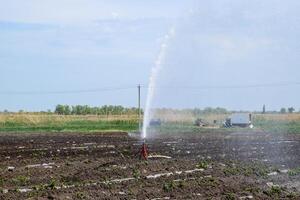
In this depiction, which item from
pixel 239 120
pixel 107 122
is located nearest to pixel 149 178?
pixel 107 122

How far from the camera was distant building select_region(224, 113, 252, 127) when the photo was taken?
243 ft

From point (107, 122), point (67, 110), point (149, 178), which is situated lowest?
point (149, 178)

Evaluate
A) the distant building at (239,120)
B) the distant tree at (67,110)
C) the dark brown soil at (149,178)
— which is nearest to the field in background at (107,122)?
the distant building at (239,120)

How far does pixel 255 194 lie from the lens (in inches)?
596

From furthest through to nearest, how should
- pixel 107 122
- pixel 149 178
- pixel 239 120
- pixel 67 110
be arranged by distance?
pixel 67 110 < pixel 239 120 < pixel 107 122 < pixel 149 178

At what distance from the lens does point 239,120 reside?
75.2 metres

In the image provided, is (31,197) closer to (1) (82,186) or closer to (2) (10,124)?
(1) (82,186)

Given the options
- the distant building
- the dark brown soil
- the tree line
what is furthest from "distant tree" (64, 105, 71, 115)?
the dark brown soil

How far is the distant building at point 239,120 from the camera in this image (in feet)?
243

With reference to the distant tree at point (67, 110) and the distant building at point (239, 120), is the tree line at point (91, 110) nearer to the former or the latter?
the distant tree at point (67, 110)

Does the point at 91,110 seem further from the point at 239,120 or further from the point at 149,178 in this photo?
the point at 149,178

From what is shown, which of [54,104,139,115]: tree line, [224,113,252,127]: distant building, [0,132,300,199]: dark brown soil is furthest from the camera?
[54,104,139,115]: tree line

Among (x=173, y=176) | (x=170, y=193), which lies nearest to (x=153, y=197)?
(x=170, y=193)

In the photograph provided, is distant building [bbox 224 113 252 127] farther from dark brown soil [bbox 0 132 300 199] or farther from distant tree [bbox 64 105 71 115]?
dark brown soil [bbox 0 132 300 199]
